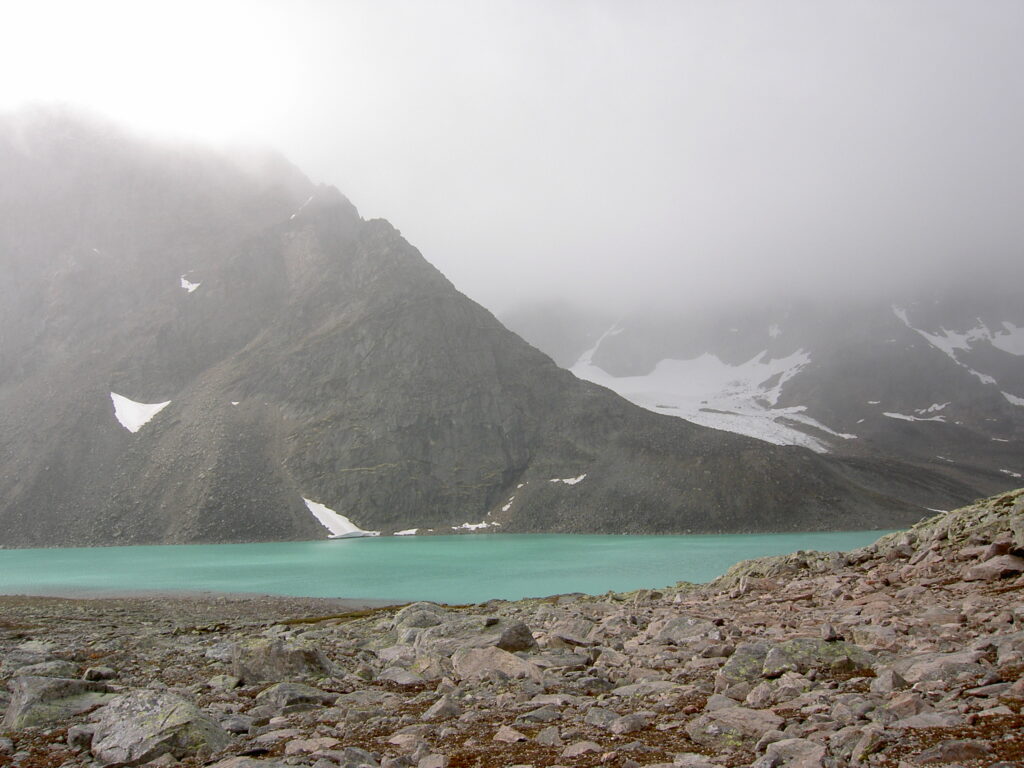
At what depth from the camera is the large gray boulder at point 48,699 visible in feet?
32.7

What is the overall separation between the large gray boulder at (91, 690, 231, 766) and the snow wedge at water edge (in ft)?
361

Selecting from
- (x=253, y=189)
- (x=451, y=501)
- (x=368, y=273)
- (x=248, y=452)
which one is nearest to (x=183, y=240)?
(x=253, y=189)

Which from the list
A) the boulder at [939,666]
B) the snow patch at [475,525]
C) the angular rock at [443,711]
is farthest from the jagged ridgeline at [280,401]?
the boulder at [939,666]

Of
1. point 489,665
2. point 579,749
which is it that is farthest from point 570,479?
point 579,749

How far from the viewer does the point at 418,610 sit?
66.8ft

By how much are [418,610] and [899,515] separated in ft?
452

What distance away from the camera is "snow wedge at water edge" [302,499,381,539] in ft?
382

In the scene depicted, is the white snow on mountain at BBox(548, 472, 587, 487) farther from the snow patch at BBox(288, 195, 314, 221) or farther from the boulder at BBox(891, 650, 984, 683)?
the boulder at BBox(891, 650, 984, 683)

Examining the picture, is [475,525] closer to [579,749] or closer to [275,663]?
[275,663]

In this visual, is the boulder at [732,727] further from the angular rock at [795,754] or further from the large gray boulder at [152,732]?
the large gray boulder at [152,732]

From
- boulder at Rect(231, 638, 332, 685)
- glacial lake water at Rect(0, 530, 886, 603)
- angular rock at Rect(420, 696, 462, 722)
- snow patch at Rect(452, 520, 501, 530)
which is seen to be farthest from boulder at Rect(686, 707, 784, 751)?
snow patch at Rect(452, 520, 501, 530)

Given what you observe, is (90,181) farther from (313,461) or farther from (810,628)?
(810,628)

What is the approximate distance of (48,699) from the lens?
1050 centimetres

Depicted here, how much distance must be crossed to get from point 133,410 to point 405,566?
81.8m
